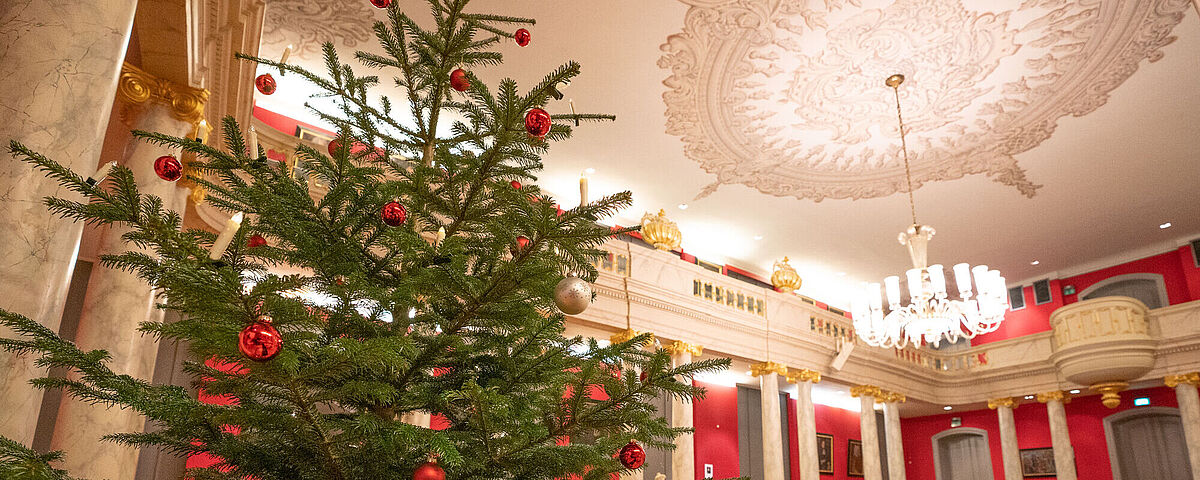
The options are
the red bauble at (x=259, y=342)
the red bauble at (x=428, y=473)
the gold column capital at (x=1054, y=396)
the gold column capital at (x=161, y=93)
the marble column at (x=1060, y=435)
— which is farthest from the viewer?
the gold column capital at (x=1054, y=396)

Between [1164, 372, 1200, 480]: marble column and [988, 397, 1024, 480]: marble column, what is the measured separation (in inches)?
95.1

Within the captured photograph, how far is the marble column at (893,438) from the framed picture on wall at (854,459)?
124 centimetres

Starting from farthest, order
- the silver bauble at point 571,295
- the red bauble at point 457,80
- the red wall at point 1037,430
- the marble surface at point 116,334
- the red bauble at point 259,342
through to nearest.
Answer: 1. the red wall at point 1037,430
2. the marble surface at point 116,334
3. the red bauble at point 457,80
4. the silver bauble at point 571,295
5. the red bauble at point 259,342

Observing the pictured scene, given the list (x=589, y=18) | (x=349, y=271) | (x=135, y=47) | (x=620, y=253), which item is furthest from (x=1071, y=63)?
(x=135, y=47)

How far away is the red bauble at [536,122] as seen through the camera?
1.62m

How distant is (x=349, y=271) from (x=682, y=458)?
7214 millimetres

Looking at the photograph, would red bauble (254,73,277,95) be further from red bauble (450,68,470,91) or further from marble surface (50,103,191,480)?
marble surface (50,103,191,480)

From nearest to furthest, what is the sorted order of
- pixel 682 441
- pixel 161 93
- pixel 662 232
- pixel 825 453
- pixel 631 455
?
pixel 631 455 < pixel 161 93 < pixel 682 441 < pixel 662 232 < pixel 825 453

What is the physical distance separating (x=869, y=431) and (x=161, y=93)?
1118cm

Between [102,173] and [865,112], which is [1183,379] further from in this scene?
[102,173]

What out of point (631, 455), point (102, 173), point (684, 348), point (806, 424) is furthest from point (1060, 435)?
point (102, 173)

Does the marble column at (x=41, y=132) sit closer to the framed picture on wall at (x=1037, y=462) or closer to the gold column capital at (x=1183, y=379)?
the gold column capital at (x=1183, y=379)

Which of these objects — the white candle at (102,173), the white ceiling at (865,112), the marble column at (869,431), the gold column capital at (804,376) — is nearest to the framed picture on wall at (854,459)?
the marble column at (869,431)

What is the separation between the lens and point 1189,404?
10438 mm
